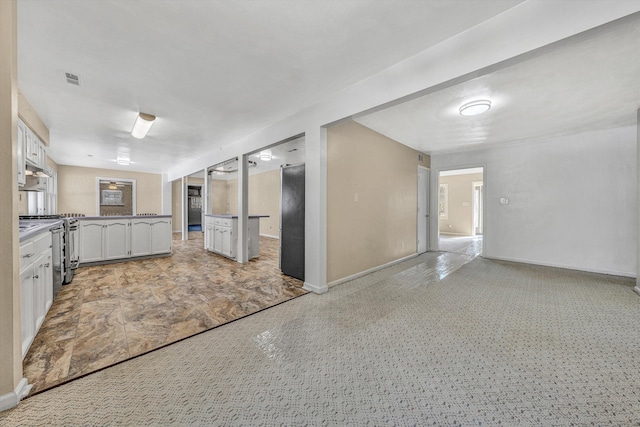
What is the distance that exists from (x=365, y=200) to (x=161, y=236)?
4610 mm

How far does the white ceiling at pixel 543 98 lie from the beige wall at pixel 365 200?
38 centimetres

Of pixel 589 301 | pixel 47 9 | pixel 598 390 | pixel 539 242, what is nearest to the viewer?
pixel 598 390

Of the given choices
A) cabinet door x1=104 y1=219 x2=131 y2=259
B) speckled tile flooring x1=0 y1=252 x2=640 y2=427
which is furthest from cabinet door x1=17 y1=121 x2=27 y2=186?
speckled tile flooring x1=0 y1=252 x2=640 y2=427

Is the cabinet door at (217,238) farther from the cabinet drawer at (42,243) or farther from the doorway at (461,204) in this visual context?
the doorway at (461,204)

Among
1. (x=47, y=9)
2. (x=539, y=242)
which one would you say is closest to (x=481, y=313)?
(x=539, y=242)

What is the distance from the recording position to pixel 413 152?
5.46m

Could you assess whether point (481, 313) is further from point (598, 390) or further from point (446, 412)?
point (446, 412)

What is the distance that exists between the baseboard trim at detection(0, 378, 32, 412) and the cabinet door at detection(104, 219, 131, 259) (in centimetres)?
410

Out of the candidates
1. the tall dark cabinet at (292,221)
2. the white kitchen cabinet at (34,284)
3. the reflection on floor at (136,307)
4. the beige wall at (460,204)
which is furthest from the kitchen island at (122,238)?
the beige wall at (460,204)

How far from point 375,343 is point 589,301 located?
291 cm

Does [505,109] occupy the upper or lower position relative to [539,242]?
upper

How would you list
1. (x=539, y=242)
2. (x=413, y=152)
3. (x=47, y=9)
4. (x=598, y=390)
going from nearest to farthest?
Result: (x=598, y=390) → (x=47, y=9) → (x=539, y=242) → (x=413, y=152)

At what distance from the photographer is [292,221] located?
3957 millimetres

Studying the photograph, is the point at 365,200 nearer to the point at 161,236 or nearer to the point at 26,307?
the point at 26,307
